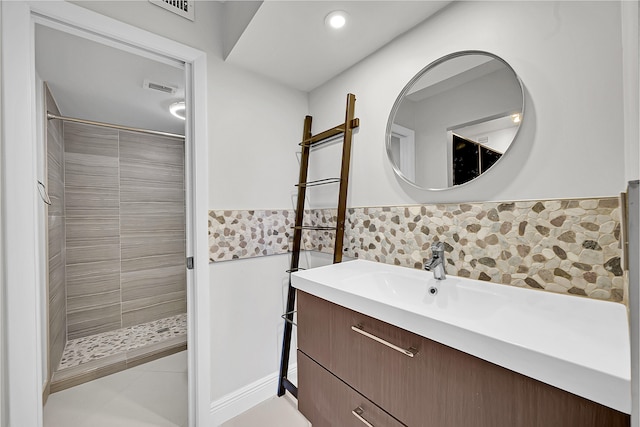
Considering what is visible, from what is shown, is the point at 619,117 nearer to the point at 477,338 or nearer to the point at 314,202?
the point at 477,338

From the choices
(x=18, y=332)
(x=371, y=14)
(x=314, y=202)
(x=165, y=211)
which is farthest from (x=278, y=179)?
(x=165, y=211)

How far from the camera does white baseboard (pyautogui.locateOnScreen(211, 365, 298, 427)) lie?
59.7 inches

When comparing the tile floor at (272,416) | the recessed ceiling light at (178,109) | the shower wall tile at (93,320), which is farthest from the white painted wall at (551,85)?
the shower wall tile at (93,320)

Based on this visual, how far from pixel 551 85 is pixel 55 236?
3.17 m

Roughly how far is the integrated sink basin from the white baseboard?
1012 mm

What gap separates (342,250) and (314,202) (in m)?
0.46

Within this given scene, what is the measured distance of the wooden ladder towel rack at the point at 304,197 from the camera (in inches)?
60.0

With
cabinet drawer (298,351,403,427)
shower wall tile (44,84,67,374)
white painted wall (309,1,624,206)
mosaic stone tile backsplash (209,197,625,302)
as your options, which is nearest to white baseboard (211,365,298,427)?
cabinet drawer (298,351,403,427)

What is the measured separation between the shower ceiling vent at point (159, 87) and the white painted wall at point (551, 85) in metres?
1.78

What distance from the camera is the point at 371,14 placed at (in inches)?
46.9

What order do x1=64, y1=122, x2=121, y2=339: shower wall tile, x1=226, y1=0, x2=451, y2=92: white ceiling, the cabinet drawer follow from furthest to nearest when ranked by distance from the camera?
x1=64, y1=122, x2=121, y2=339: shower wall tile < x1=226, y1=0, x2=451, y2=92: white ceiling < the cabinet drawer

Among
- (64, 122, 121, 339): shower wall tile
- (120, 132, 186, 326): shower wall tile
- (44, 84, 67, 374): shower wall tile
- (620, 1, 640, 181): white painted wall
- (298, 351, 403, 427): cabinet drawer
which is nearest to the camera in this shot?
A: (620, 1, 640, 181): white painted wall

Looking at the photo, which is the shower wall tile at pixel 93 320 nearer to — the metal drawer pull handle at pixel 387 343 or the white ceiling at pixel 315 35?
the white ceiling at pixel 315 35

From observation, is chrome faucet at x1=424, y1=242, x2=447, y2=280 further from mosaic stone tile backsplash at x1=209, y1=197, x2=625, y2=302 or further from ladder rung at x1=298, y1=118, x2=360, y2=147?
ladder rung at x1=298, y1=118, x2=360, y2=147
